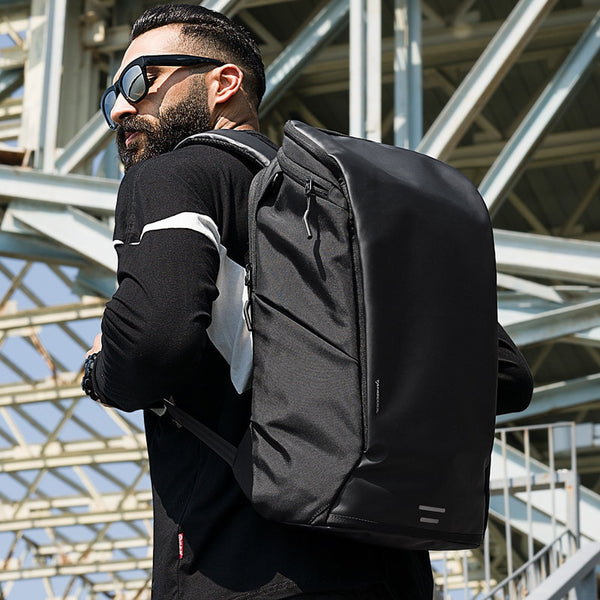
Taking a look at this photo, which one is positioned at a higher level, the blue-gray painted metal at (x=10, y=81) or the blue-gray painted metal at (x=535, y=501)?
the blue-gray painted metal at (x=10, y=81)

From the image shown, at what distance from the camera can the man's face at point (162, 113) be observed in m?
2.46

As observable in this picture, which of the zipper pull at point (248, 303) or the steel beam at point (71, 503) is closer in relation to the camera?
the zipper pull at point (248, 303)

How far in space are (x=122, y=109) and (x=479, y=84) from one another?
18.1 ft

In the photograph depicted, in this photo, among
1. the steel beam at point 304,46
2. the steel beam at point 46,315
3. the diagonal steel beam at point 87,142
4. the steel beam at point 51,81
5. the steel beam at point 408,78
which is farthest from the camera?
the steel beam at point 46,315

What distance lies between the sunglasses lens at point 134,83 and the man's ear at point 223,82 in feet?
0.47

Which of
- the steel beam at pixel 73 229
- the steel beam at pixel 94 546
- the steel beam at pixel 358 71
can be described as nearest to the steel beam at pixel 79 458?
the steel beam at pixel 94 546

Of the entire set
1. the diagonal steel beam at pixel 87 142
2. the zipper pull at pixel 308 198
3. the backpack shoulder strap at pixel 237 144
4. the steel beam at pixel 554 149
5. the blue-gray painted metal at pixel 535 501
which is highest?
the steel beam at pixel 554 149

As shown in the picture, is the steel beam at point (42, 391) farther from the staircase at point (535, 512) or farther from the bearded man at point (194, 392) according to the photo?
the bearded man at point (194, 392)

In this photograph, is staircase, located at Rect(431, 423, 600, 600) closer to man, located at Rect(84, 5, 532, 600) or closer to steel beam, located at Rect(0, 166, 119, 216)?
steel beam, located at Rect(0, 166, 119, 216)

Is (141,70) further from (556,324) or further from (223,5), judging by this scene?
(223,5)

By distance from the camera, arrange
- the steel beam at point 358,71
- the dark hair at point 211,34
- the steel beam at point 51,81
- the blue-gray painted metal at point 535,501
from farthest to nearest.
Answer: the steel beam at point 51,81 < the steel beam at point 358,71 < the blue-gray painted metal at point 535,501 < the dark hair at point 211,34

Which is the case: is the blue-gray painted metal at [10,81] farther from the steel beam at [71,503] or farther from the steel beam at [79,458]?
the steel beam at [71,503]

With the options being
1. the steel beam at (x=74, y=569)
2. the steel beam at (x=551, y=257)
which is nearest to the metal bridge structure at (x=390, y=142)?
the steel beam at (x=551, y=257)

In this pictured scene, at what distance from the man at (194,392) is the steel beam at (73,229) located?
19.5 feet
